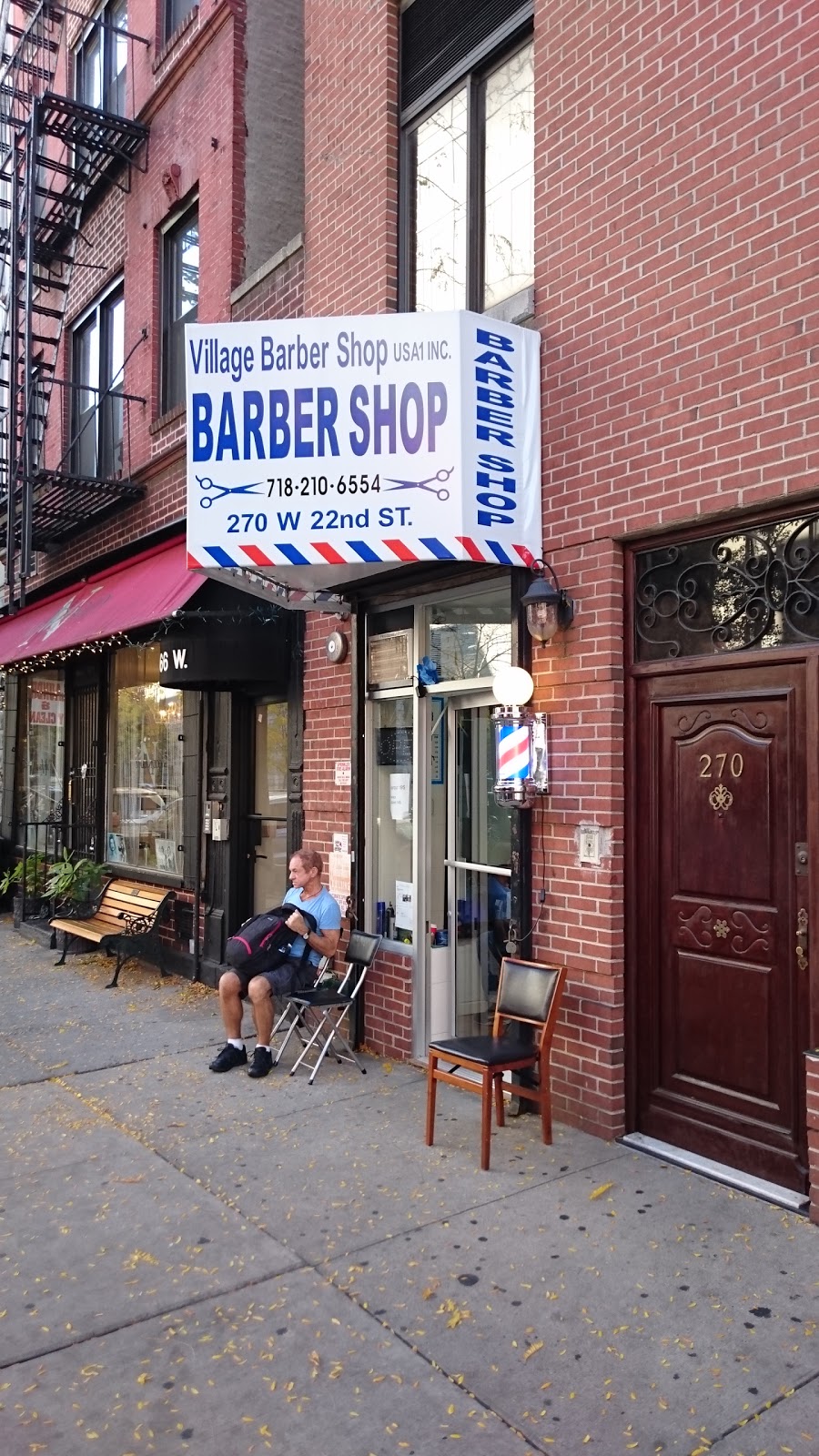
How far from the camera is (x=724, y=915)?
4.71 meters

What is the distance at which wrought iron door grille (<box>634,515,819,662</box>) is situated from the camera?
439 centimetres

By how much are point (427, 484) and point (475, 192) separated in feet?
7.63

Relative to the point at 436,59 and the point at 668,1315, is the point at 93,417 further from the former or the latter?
the point at 668,1315

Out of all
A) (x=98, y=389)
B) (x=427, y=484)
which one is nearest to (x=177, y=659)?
(x=427, y=484)

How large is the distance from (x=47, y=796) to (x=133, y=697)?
137 inches

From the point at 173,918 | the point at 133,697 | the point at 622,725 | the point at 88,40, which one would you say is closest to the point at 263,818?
the point at 173,918

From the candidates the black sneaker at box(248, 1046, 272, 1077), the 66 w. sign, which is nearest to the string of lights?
the 66 w. sign

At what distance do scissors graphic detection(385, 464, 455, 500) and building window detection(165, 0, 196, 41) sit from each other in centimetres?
786

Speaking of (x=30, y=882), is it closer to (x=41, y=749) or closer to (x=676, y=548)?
(x=41, y=749)

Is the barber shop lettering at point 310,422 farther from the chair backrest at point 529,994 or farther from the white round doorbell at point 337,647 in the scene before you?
the chair backrest at point 529,994

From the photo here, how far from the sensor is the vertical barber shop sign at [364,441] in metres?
5.29

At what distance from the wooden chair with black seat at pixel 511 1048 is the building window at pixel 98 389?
809 centimetres

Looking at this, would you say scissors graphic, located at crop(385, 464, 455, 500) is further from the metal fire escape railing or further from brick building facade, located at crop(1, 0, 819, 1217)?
the metal fire escape railing

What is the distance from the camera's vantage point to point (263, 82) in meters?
9.26
